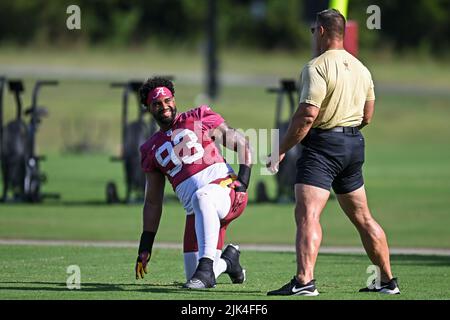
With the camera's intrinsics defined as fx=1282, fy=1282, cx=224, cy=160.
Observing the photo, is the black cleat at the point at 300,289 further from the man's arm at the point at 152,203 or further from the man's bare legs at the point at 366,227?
the man's arm at the point at 152,203

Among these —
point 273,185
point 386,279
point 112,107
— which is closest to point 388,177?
point 273,185

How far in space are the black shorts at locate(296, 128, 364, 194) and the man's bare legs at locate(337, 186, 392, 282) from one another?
16 centimetres

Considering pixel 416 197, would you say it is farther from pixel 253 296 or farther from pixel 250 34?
pixel 250 34

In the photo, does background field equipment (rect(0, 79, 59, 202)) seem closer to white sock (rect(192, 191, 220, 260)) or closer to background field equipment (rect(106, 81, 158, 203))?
background field equipment (rect(106, 81, 158, 203))

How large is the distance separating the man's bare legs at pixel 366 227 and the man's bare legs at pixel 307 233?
0.46 m

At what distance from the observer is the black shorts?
32.6 ft

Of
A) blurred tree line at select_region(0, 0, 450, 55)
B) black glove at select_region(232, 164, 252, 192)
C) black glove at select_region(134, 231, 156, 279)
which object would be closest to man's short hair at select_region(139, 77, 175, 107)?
black glove at select_region(232, 164, 252, 192)

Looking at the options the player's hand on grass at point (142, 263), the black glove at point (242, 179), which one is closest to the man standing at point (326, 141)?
the black glove at point (242, 179)

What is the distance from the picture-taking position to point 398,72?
5938 cm

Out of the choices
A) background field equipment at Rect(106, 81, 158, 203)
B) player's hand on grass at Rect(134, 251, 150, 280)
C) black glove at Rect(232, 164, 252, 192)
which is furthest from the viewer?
background field equipment at Rect(106, 81, 158, 203)

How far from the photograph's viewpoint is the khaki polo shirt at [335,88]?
9.84m

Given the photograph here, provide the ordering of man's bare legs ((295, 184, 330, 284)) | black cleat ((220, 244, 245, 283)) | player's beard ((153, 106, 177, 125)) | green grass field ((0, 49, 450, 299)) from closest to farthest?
man's bare legs ((295, 184, 330, 284)) → player's beard ((153, 106, 177, 125)) → black cleat ((220, 244, 245, 283)) → green grass field ((0, 49, 450, 299))

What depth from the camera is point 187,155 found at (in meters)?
10.7
